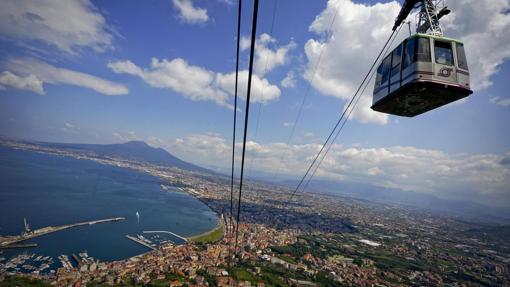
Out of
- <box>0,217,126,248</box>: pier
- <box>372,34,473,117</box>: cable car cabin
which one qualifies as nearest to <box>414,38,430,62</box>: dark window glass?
<box>372,34,473,117</box>: cable car cabin

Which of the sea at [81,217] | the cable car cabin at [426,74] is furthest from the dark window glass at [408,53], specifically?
the sea at [81,217]

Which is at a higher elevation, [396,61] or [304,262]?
[396,61]

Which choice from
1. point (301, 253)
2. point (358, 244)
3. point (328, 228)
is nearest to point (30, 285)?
point (301, 253)

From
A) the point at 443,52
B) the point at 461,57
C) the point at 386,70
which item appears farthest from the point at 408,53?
the point at 461,57

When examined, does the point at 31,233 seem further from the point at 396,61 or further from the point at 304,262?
the point at 396,61

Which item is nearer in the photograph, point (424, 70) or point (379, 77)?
point (424, 70)

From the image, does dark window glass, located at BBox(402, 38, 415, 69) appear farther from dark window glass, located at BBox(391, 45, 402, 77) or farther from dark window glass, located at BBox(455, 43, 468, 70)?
dark window glass, located at BBox(455, 43, 468, 70)

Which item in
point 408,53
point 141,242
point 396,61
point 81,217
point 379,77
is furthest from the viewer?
point 81,217
